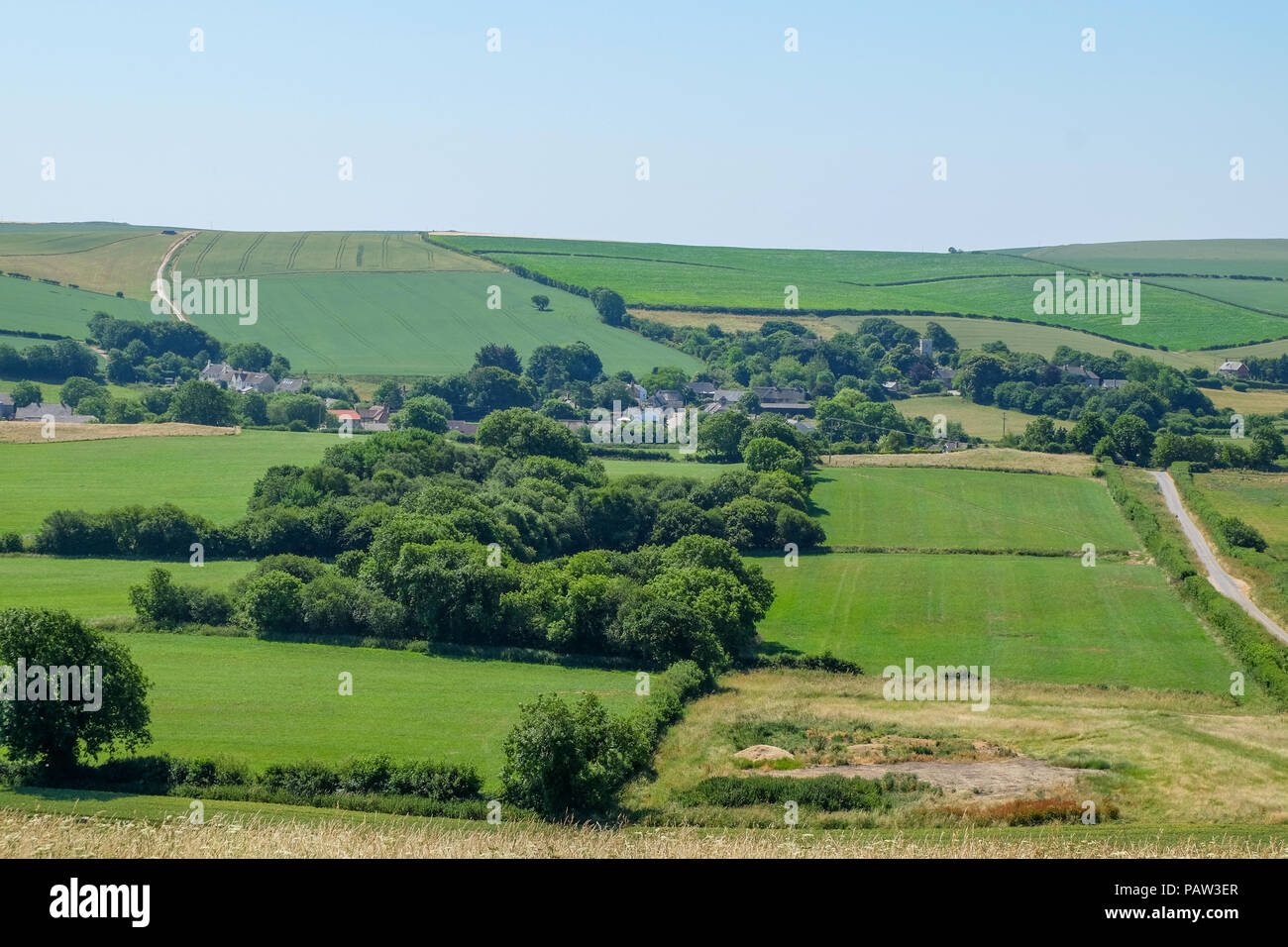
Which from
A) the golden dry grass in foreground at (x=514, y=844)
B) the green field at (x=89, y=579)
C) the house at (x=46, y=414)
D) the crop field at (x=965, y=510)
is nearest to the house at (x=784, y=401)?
the crop field at (x=965, y=510)

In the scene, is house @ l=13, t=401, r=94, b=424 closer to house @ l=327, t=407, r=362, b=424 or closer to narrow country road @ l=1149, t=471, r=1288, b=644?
house @ l=327, t=407, r=362, b=424

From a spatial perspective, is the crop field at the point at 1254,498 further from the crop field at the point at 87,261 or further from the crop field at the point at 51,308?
Answer: the crop field at the point at 87,261

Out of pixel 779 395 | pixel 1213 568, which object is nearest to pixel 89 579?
pixel 1213 568

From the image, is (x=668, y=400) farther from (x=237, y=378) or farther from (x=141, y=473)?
(x=141, y=473)

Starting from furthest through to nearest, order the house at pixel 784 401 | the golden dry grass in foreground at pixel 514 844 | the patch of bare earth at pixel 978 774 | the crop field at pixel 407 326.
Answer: the crop field at pixel 407 326
the house at pixel 784 401
the patch of bare earth at pixel 978 774
the golden dry grass in foreground at pixel 514 844

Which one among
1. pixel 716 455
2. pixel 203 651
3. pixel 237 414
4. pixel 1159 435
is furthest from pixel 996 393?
pixel 203 651

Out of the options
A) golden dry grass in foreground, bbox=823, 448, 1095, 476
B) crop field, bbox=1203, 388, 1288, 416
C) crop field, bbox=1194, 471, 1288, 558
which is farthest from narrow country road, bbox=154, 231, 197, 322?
crop field, bbox=1203, 388, 1288, 416

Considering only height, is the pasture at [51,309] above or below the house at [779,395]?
above
